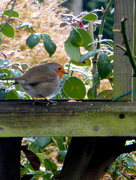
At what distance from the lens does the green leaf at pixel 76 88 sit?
1.62 m

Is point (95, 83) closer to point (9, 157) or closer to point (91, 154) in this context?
point (91, 154)

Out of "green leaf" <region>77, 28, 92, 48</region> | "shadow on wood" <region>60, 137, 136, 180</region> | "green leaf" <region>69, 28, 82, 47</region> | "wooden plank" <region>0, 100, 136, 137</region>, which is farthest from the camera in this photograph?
"green leaf" <region>77, 28, 92, 48</region>

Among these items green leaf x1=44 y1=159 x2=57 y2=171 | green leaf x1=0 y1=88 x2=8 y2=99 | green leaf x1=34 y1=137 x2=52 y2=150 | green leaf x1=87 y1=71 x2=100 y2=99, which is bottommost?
green leaf x1=44 y1=159 x2=57 y2=171

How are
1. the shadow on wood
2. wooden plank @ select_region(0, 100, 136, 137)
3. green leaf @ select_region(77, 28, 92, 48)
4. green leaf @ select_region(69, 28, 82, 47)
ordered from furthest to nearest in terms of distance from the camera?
green leaf @ select_region(77, 28, 92, 48) < green leaf @ select_region(69, 28, 82, 47) < the shadow on wood < wooden plank @ select_region(0, 100, 136, 137)

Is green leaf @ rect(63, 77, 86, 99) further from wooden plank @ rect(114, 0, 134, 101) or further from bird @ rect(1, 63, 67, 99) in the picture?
wooden plank @ rect(114, 0, 134, 101)

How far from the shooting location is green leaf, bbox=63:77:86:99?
5.31 ft

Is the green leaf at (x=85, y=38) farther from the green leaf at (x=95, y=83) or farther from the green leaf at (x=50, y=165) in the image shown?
the green leaf at (x=50, y=165)

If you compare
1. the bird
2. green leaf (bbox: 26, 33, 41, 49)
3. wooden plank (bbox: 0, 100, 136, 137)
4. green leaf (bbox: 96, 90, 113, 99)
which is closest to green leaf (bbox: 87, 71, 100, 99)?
green leaf (bbox: 96, 90, 113, 99)

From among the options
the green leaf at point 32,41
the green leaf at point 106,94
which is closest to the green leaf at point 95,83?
the green leaf at point 106,94

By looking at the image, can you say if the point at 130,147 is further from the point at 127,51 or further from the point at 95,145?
the point at 127,51

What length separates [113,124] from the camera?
3.84ft

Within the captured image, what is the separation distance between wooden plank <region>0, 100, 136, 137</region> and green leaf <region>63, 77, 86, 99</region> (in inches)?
17.2

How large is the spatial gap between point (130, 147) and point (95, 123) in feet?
0.99

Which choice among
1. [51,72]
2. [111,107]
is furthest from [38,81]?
[111,107]
